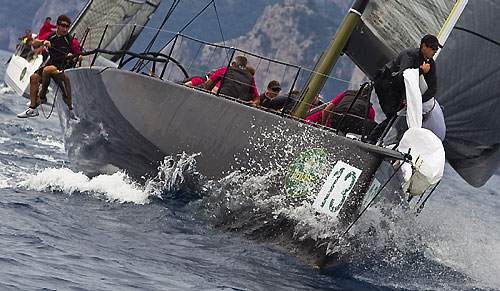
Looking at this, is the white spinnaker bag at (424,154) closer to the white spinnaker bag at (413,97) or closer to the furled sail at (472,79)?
the white spinnaker bag at (413,97)

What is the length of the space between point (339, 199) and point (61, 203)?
6.32 feet

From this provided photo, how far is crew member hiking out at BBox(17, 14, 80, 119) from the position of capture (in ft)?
25.1

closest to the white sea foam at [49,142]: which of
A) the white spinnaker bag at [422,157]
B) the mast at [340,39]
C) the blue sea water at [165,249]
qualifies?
the blue sea water at [165,249]

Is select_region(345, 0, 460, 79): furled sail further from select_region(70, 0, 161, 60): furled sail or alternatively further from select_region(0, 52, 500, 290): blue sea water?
select_region(70, 0, 161, 60): furled sail

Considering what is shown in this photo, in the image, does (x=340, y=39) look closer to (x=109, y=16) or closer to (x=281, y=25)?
(x=109, y=16)

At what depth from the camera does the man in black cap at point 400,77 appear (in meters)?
5.93

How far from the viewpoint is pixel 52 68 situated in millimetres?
7629

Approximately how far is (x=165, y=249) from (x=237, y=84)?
5.76 ft

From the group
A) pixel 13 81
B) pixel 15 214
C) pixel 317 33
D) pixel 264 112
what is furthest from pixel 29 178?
pixel 317 33

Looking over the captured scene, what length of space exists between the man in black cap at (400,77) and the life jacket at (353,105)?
0.29 metres

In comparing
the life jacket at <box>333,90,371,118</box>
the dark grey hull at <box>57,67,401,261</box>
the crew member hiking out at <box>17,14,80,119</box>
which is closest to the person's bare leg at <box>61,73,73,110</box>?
the crew member hiking out at <box>17,14,80,119</box>

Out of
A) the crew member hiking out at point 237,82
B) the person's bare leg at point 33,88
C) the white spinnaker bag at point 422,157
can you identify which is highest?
the white spinnaker bag at point 422,157

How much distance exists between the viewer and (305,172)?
552 centimetres

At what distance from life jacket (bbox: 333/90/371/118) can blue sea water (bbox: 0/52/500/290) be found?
97 cm
